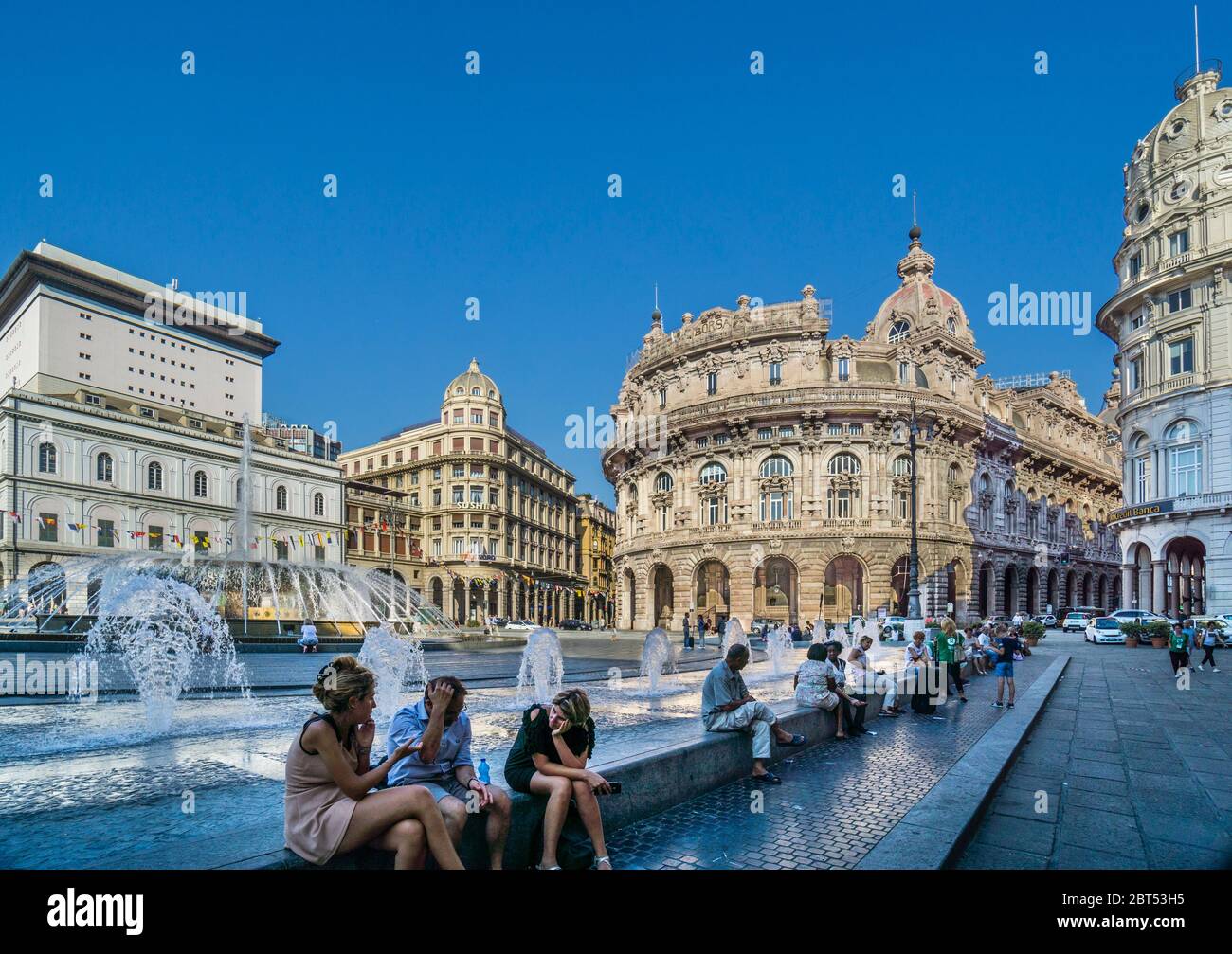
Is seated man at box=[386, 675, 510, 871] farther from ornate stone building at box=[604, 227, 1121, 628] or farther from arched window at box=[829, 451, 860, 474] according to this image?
arched window at box=[829, 451, 860, 474]

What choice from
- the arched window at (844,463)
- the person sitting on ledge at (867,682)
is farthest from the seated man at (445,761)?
the arched window at (844,463)

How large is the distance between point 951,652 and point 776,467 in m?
35.5

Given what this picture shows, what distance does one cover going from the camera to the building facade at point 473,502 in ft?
234

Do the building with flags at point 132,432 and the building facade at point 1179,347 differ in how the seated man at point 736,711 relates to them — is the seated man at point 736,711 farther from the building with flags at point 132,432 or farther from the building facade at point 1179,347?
the building facade at point 1179,347

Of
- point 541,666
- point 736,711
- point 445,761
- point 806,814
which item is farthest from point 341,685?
point 541,666

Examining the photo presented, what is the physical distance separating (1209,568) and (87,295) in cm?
8604

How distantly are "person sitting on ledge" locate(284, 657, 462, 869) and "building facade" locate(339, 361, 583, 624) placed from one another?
64151 millimetres

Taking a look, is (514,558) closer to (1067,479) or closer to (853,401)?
(853,401)

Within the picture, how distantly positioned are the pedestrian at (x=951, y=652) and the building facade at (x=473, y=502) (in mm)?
56136

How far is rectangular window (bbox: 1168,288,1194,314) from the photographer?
39.3 metres

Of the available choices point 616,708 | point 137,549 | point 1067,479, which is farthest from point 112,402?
point 1067,479

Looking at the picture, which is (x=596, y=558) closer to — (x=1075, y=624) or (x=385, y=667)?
(x=1075, y=624)

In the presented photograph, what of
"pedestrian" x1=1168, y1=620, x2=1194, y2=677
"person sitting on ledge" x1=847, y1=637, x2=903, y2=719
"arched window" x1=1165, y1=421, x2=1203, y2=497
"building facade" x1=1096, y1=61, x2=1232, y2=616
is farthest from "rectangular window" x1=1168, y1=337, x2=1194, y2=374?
"person sitting on ledge" x1=847, y1=637, x2=903, y2=719

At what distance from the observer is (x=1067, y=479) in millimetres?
66500
